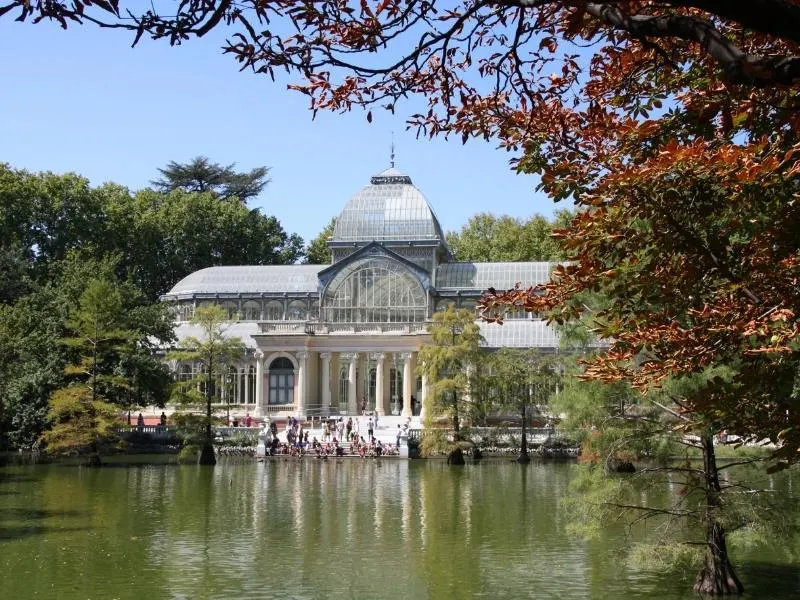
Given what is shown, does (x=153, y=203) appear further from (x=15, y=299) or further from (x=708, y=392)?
(x=708, y=392)

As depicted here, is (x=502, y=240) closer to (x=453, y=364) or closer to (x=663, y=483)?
(x=453, y=364)

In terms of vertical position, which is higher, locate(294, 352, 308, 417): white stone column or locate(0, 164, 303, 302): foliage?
locate(0, 164, 303, 302): foliage

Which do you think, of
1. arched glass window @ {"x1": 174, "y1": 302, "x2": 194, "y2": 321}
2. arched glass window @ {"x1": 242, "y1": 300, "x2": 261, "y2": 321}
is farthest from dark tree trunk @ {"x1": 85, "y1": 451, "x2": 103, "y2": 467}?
arched glass window @ {"x1": 174, "y1": 302, "x2": 194, "y2": 321}

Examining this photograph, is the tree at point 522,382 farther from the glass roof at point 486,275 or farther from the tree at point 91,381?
the glass roof at point 486,275

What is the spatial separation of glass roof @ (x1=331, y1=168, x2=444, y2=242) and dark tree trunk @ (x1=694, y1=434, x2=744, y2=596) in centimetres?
4448

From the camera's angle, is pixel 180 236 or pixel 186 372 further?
pixel 180 236

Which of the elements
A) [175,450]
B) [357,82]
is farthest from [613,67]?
[175,450]

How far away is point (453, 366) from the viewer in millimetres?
41875

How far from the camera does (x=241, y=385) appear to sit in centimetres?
5900

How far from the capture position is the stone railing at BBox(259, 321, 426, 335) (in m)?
57.3

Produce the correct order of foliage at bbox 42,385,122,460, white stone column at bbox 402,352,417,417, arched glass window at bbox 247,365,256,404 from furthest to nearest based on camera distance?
1. arched glass window at bbox 247,365,256,404
2. white stone column at bbox 402,352,417,417
3. foliage at bbox 42,385,122,460

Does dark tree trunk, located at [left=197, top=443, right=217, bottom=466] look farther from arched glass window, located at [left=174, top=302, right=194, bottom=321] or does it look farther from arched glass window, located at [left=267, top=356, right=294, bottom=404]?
arched glass window, located at [left=174, top=302, right=194, bottom=321]

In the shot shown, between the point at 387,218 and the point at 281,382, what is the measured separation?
11.9m

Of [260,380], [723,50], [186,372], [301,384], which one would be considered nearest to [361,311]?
[301,384]
